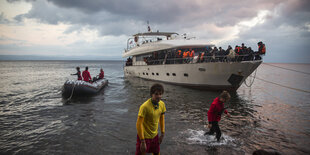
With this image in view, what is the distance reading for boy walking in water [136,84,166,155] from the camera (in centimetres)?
254

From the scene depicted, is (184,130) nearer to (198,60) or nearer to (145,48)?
(198,60)

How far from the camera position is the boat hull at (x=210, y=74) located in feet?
37.5

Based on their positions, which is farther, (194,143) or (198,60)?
(198,60)

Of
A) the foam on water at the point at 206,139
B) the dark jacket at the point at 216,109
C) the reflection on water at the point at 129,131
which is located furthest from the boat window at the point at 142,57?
the dark jacket at the point at 216,109

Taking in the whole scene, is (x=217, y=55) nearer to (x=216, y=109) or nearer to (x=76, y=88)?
(x=216, y=109)

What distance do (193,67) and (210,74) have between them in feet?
5.00

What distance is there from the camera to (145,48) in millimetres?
19438

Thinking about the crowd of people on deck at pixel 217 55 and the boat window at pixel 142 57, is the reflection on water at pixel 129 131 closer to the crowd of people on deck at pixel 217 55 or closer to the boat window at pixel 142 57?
the crowd of people on deck at pixel 217 55

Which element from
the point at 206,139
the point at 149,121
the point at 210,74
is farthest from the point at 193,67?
the point at 149,121

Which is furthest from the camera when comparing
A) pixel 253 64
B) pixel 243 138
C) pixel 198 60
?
pixel 198 60

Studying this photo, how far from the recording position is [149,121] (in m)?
2.73

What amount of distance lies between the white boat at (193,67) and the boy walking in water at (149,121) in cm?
1036

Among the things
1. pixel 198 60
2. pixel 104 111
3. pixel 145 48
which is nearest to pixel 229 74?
pixel 198 60

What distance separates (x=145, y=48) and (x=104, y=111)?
12.2 m
